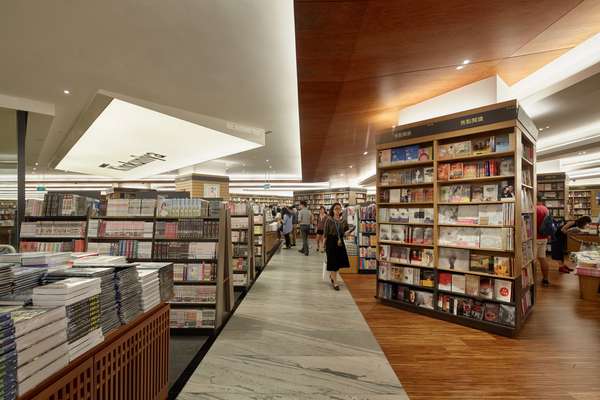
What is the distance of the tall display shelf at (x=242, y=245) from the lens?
5410mm

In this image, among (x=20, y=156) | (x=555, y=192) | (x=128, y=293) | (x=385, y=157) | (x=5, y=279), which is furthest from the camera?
(x=555, y=192)

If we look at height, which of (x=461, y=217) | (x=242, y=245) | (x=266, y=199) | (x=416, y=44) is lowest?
(x=242, y=245)

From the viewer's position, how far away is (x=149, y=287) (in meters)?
1.81

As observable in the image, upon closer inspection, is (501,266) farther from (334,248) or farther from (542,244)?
(542,244)

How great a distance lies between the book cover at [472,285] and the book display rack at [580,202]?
12411 millimetres

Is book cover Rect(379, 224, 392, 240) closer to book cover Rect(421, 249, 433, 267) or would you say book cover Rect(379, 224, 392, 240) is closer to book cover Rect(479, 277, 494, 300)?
book cover Rect(421, 249, 433, 267)

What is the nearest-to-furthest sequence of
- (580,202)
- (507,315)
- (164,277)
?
(164,277)
(507,315)
(580,202)

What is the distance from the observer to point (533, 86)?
3.95m

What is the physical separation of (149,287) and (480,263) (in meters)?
3.76

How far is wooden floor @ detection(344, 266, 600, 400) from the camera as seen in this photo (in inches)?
93.4

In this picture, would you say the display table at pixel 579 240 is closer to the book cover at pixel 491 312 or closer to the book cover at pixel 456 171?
the book cover at pixel 491 312

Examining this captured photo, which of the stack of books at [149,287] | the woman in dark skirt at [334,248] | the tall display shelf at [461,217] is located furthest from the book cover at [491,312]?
the stack of books at [149,287]

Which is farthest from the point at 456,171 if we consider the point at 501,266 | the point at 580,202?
the point at 580,202

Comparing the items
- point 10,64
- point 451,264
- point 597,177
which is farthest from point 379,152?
point 597,177
